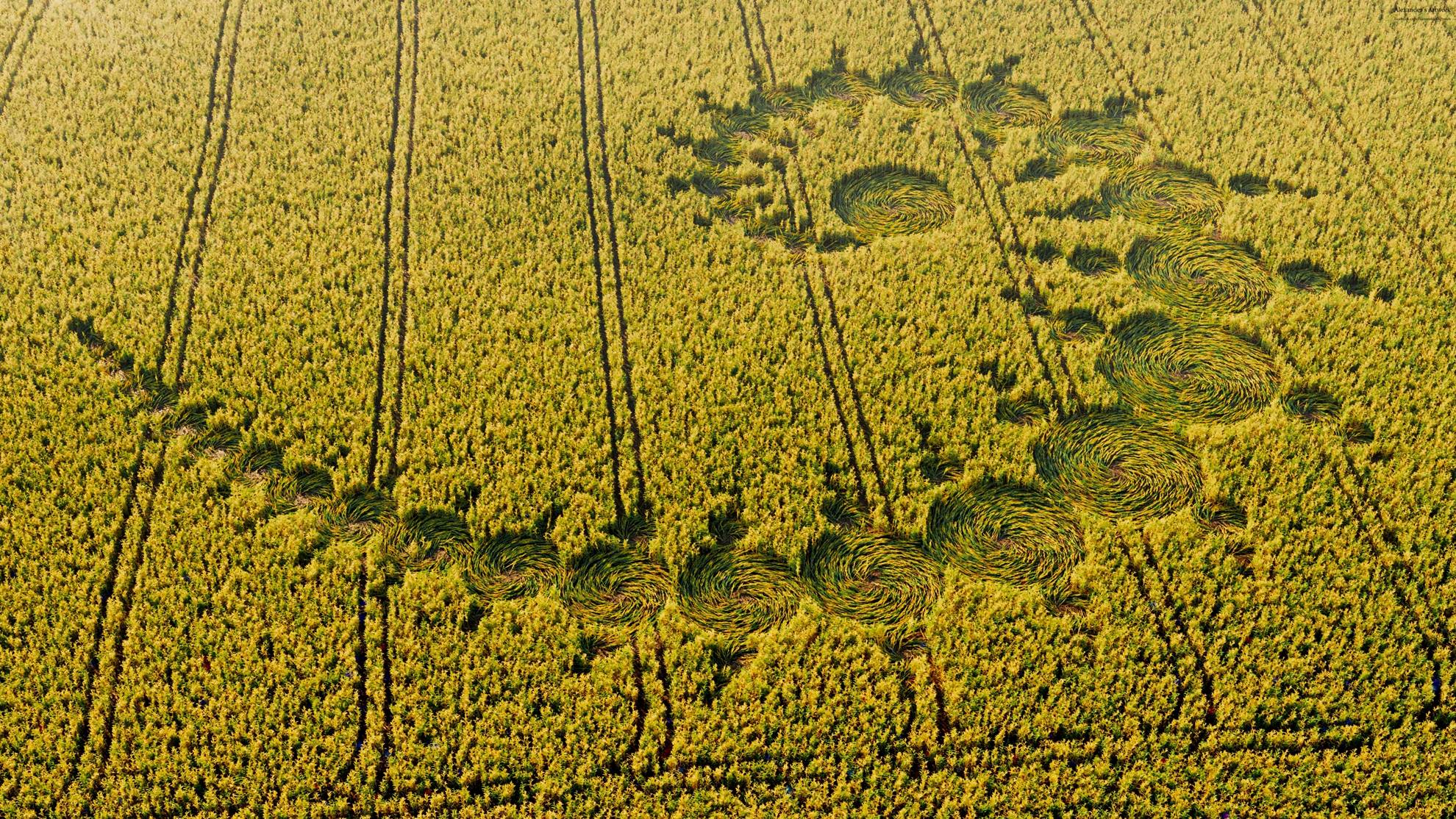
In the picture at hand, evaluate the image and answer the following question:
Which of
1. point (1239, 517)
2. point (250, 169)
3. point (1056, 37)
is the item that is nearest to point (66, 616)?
point (250, 169)

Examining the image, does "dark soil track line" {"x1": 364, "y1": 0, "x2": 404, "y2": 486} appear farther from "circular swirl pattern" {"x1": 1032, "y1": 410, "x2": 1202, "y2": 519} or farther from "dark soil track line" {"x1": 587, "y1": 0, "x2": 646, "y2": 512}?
"circular swirl pattern" {"x1": 1032, "y1": 410, "x2": 1202, "y2": 519}

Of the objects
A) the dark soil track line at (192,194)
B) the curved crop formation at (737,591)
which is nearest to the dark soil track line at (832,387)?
the curved crop formation at (737,591)

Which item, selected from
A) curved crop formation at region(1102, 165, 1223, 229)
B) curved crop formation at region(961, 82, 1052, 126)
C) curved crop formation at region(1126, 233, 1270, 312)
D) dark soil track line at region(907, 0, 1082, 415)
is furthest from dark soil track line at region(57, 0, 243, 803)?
curved crop formation at region(1102, 165, 1223, 229)

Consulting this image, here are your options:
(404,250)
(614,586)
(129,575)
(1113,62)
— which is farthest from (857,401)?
(1113,62)

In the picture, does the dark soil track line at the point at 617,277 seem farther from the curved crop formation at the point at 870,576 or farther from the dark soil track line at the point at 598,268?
the curved crop formation at the point at 870,576

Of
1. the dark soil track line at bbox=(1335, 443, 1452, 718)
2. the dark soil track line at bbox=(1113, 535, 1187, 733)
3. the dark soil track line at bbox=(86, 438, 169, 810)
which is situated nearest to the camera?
the dark soil track line at bbox=(86, 438, 169, 810)
